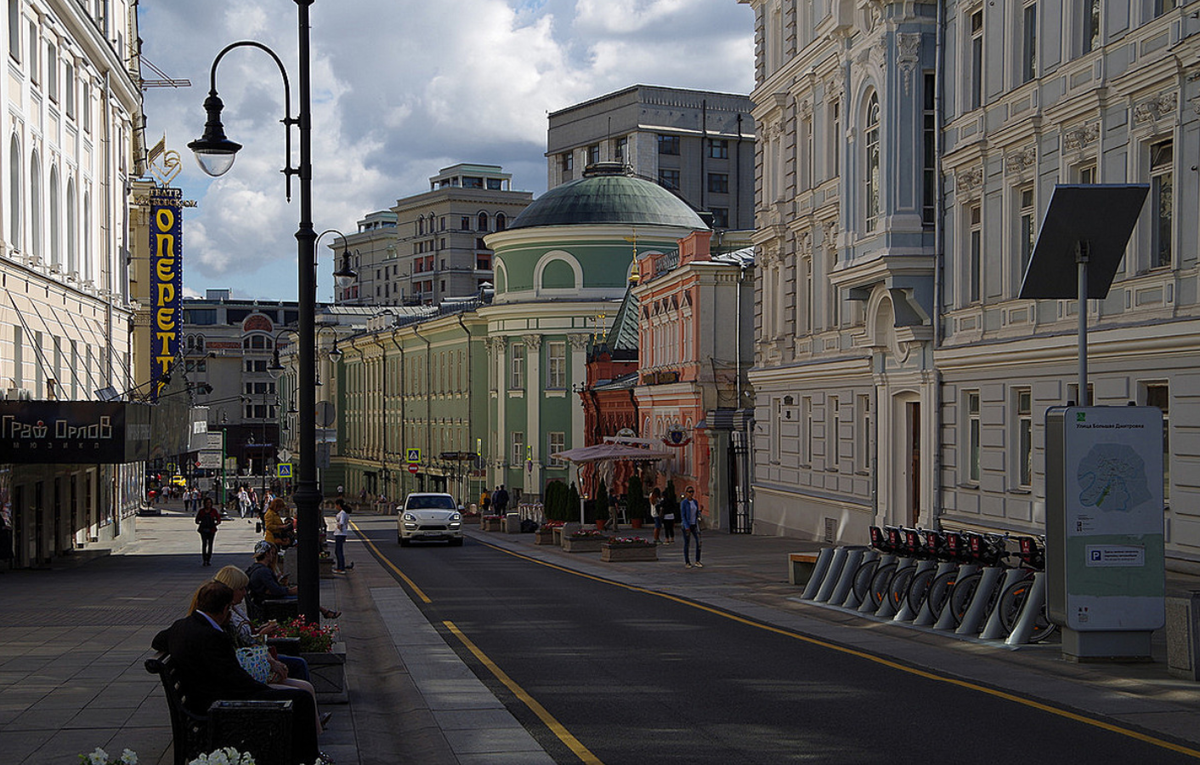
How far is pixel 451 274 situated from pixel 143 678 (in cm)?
13857

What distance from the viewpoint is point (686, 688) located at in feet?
43.4

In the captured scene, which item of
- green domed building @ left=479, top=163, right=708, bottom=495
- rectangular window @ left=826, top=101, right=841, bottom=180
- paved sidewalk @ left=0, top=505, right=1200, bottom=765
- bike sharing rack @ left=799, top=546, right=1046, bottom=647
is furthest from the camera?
green domed building @ left=479, top=163, right=708, bottom=495

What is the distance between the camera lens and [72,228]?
3550cm

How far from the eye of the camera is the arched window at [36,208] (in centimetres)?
3102

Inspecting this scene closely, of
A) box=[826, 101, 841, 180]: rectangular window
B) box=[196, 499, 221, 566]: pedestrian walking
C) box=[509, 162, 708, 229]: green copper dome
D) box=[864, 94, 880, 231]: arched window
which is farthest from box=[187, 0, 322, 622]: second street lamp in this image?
box=[509, 162, 708, 229]: green copper dome

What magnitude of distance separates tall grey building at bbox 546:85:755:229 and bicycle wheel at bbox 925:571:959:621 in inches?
3759

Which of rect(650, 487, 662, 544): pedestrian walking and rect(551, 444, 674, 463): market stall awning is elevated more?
rect(551, 444, 674, 463): market stall awning

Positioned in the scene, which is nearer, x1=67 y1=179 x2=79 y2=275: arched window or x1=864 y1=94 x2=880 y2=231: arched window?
x1=864 y1=94 x2=880 y2=231: arched window

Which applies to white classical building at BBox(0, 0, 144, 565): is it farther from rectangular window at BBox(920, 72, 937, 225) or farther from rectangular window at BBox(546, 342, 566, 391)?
rectangular window at BBox(546, 342, 566, 391)

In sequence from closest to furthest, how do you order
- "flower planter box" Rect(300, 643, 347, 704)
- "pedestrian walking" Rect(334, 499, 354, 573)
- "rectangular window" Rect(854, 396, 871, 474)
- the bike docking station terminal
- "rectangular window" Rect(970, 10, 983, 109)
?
"flower planter box" Rect(300, 643, 347, 704)
the bike docking station terminal
"rectangular window" Rect(970, 10, 983, 109)
"pedestrian walking" Rect(334, 499, 354, 573)
"rectangular window" Rect(854, 396, 871, 474)

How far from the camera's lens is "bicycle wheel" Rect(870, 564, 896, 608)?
1894 centimetres

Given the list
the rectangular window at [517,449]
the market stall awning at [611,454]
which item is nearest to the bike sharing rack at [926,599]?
the market stall awning at [611,454]

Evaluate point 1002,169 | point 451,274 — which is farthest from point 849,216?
point 451,274

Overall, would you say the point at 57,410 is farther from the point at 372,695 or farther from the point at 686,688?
Answer: the point at 686,688
